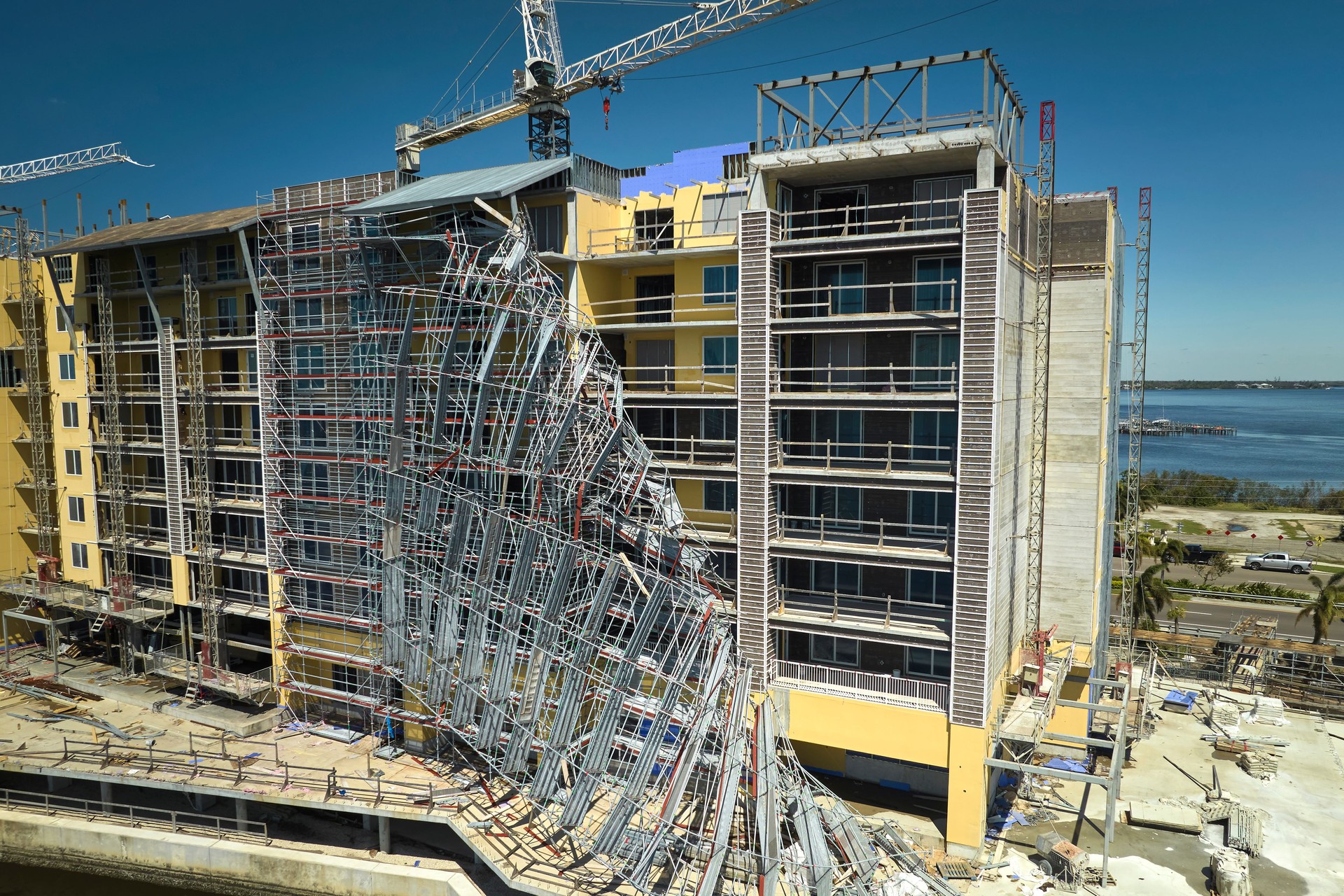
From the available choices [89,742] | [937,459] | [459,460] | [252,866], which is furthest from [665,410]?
[89,742]

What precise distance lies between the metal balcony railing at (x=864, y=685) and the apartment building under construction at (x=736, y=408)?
14cm

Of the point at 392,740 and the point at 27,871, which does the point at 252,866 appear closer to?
the point at 392,740

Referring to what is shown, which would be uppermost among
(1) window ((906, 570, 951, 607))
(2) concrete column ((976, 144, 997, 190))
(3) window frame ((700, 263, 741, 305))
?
(2) concrete column ((976, 144, 997, 190))

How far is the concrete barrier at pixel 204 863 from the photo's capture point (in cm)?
2855

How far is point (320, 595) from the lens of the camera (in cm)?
3584

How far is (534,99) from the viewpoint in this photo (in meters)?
59.8

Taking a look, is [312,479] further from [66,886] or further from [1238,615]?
[1238,615]

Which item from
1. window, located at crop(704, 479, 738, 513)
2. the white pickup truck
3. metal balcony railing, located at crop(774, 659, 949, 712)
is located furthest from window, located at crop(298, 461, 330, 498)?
the white pickup truck

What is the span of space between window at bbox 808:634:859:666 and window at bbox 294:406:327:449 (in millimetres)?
21475

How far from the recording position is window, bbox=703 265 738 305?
3189cm

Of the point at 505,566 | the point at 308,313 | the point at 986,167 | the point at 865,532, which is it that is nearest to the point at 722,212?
the point at 986,167

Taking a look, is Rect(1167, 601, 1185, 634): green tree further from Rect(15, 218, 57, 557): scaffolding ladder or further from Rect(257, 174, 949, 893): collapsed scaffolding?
Rect(15, 218, 57, 557): scaffolding ladder

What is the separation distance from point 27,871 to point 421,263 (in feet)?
91.8

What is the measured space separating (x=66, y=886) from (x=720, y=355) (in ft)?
105
